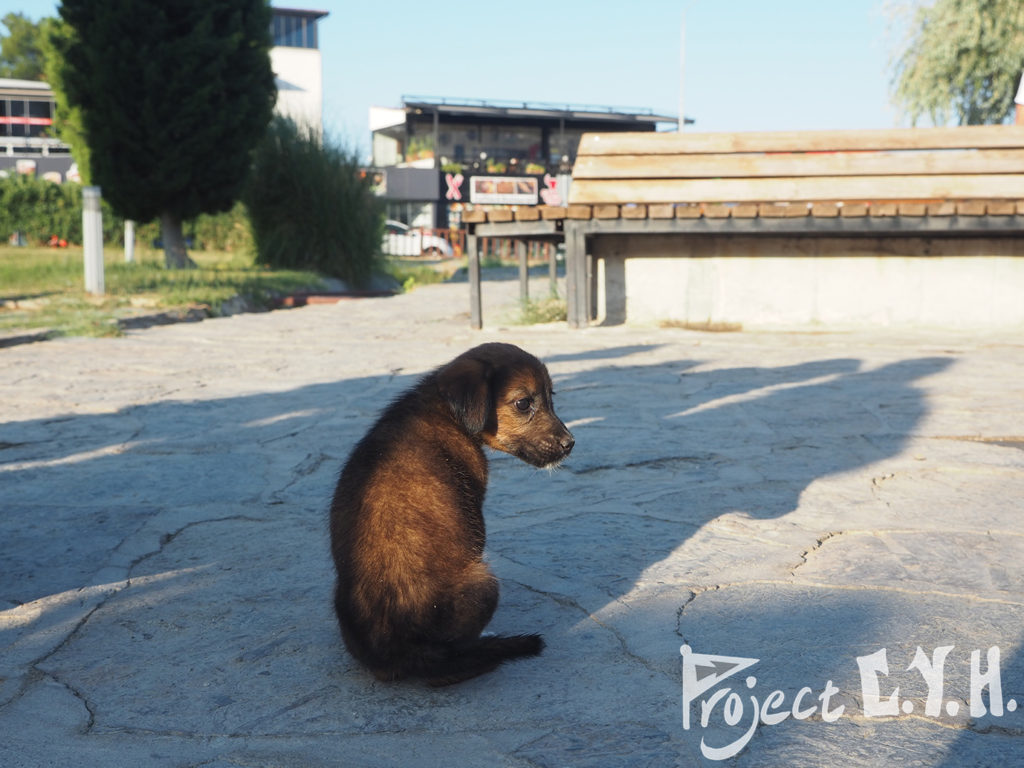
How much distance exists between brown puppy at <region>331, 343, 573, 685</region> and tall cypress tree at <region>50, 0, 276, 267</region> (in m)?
15.5

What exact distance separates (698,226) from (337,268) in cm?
1131

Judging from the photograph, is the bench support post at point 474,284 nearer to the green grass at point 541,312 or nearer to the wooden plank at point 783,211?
the green grass at point 541,312

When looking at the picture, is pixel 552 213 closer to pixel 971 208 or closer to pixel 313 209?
pixel 971 208

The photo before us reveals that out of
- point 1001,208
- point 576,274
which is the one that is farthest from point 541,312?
point 1001,208

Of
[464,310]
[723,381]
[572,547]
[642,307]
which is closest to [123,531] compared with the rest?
[572,547]

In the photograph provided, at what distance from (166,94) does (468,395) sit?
51.7 feet

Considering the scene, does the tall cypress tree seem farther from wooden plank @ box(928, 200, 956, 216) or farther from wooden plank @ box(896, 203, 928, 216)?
wooden plank @ box(928, 200, 956, 216)

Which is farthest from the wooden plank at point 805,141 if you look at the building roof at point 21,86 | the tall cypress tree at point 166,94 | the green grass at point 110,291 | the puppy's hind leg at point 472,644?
the building roof at point 21,86

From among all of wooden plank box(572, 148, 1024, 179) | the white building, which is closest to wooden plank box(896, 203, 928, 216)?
wooden plank box(572, 148, 1024, 179)

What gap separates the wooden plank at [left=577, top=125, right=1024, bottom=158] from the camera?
400 inches

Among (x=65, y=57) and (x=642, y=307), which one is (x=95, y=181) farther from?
(x=642, y=307)

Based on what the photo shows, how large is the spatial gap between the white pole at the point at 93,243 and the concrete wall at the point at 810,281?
6.53m

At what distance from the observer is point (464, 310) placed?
13.6m

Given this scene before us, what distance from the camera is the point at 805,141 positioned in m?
10.6
